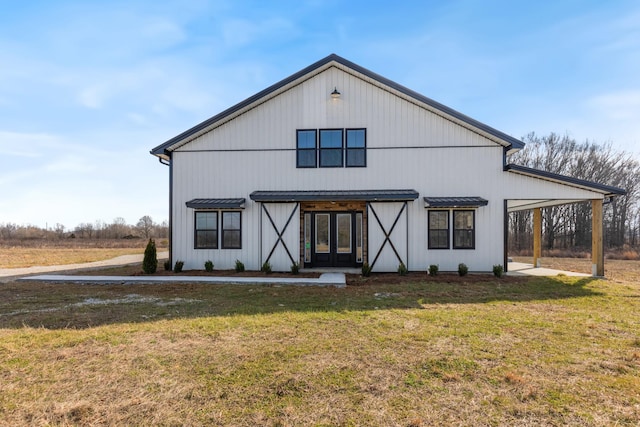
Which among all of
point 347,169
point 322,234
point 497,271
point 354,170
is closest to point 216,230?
point 322,234

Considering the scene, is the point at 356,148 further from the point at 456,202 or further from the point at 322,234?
the point at 456,202

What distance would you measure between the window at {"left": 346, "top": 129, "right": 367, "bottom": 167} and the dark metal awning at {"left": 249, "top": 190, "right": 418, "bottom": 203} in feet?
3.76

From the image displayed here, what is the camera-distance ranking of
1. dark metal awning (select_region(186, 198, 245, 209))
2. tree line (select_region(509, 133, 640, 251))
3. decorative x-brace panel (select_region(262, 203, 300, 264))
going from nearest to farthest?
1. dark metal awning (select_region(186, 198, 245, 209))
2. decorative x-brace panel (select_region(262, 203, 300, 264))
3. tree line (select_region(509, 133, 640, 251))

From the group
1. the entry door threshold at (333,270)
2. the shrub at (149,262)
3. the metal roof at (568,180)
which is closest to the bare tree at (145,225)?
the shrub at (149,262)

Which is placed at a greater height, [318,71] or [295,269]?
[318,71]

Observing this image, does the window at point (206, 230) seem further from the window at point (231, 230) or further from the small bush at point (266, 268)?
the small bush at point (266, 268)

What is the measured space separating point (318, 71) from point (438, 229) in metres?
7.69

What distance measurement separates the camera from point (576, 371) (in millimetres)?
3727

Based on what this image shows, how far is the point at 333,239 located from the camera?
13.2 metres

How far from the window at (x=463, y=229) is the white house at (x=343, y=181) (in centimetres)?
4

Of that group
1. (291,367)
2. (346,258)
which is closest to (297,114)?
(346,258)

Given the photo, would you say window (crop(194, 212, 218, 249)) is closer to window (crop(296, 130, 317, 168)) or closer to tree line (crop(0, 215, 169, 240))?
window (crop(296, 130, 317, 168))

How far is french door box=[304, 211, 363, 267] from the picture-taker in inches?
516

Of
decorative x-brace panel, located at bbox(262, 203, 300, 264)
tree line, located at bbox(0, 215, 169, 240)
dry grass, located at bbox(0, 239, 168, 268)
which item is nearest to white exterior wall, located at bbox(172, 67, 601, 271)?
decorative x-brace panel, located at bbox(262, 203, 300, 264)
